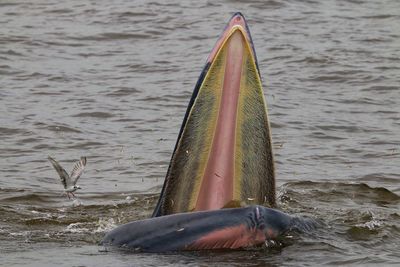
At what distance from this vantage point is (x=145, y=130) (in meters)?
12.4

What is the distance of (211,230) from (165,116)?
19.9 feet

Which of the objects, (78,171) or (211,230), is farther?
(78,171)

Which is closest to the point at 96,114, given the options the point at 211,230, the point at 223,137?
the point at 223,137

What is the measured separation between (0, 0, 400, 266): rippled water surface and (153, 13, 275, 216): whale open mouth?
46 cm

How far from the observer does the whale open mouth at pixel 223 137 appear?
24.3 ft

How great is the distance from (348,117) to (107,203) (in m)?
4.14

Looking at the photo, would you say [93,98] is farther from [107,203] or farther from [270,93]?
[107,203]

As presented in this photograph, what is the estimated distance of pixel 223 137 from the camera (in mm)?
7422

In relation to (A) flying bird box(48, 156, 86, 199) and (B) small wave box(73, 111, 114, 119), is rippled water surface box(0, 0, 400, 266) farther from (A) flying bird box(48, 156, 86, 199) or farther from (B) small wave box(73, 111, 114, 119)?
(A) flying bird box(48, 156, 86, 199)

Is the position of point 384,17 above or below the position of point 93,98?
above

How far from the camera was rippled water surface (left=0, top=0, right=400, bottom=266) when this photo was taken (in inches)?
317

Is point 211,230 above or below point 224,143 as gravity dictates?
below

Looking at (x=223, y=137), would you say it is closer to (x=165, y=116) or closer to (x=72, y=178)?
(x=72, y=178)

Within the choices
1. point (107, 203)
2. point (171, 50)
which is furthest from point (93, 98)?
point (107, 203)
